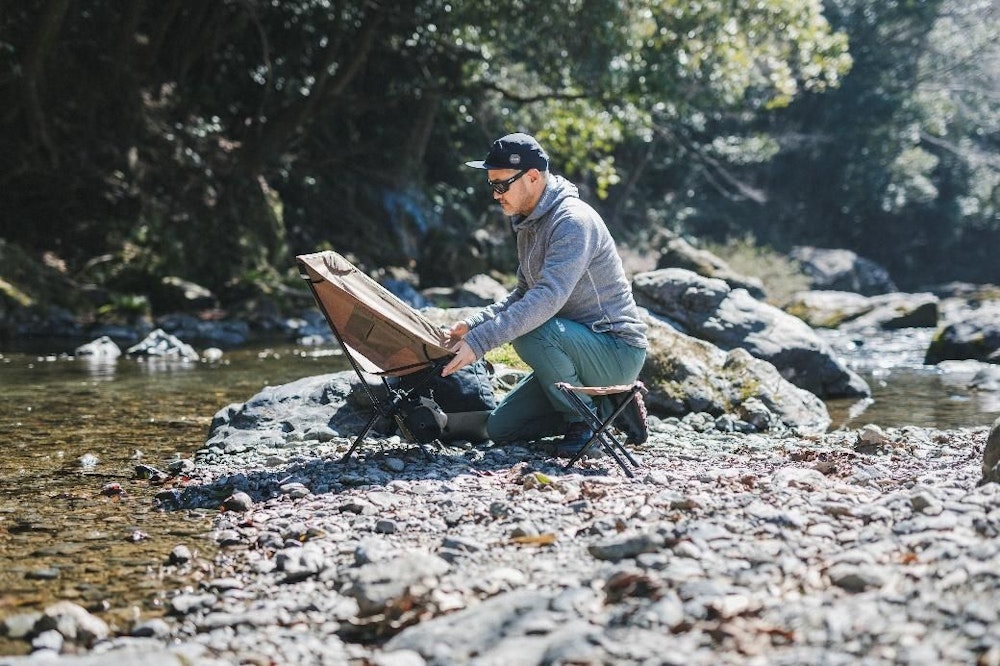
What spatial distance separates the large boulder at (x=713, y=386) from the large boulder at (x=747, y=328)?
6.68ft

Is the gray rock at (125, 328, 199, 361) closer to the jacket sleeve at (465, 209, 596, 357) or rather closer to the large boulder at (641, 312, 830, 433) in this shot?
the large boulder at (641, 312, 830, 433)

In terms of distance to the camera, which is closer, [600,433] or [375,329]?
[600,433]

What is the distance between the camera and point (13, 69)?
17.5 meters

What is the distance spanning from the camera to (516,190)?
5.93 m

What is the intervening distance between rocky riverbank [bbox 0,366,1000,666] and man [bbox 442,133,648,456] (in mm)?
576

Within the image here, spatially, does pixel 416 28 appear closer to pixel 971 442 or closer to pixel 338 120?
pixel 338 120

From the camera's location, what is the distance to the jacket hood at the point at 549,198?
5992mm

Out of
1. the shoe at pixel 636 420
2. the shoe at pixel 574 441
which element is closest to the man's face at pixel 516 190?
the shoe at pixel 574 441

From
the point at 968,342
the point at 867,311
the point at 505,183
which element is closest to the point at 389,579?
the point at 505,183

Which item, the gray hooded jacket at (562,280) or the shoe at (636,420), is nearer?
the gray hooded jacket at (562,280)

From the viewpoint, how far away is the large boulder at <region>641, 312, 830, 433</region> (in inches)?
339

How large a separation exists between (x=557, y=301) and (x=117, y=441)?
3.71 metres

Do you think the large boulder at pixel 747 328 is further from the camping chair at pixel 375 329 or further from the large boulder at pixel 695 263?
the large boulder at pixel 695 263

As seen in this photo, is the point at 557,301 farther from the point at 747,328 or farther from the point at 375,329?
the point at 747,328
